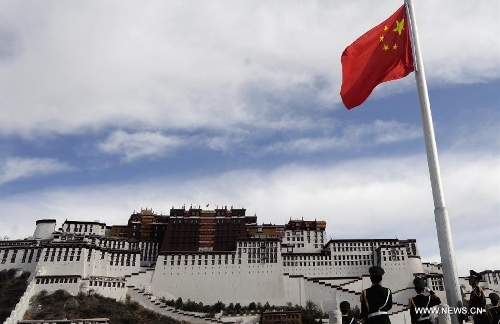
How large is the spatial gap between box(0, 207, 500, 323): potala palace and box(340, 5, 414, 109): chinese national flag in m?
47.3

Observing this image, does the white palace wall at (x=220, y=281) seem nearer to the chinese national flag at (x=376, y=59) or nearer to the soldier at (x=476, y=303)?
the chinese national flag at (x=376, y=59)

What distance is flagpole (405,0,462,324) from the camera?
913cm

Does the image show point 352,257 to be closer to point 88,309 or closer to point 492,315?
point 88,309

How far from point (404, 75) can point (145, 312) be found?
51.3 metres

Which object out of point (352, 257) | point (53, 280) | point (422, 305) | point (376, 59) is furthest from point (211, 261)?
point (422, 305)

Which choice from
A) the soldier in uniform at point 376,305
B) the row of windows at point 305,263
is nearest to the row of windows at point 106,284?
the row of windows at point 305,263

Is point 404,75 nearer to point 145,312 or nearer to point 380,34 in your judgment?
point 380,34

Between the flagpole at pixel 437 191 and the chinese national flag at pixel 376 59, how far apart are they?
13.6 inches

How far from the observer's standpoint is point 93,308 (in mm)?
51938

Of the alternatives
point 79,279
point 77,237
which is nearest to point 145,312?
point 79,279

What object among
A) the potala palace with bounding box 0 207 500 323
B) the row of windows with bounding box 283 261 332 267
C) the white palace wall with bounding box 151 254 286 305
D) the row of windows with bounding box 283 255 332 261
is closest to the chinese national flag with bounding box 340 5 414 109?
the potala palace with bounding box 0 207 500 323

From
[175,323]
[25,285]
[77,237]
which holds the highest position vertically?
[77,237]

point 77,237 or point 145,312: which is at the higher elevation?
point 77,237

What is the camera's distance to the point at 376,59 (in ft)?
39.2
